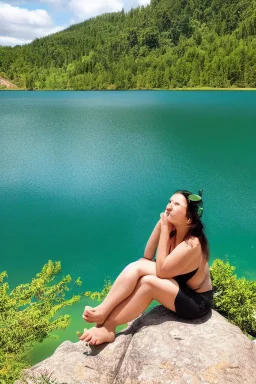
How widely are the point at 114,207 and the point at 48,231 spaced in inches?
112

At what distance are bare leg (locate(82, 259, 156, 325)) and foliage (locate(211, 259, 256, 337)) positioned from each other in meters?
1.82

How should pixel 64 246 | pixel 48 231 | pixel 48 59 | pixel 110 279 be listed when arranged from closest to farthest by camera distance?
pixel 110 279
pixel 64 246
pixel 48 231
pixel 48 59

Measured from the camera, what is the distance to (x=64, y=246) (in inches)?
390

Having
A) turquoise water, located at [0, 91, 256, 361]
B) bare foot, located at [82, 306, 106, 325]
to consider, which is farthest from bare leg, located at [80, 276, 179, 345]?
turquoise water, located at [0, 91, 256, 361]

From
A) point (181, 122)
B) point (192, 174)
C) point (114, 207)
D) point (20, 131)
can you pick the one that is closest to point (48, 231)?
point (114, 207)

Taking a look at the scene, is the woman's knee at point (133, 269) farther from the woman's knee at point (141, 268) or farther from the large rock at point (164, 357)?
the large rock at point (164, 357)

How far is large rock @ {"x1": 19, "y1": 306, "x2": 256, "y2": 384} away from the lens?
124 inches

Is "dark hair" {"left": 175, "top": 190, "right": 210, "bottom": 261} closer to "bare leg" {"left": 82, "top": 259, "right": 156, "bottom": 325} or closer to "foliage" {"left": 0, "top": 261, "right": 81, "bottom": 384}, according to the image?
"bare leg" {"left": 82, "top": 259, "right": 156, "bottom": 325}

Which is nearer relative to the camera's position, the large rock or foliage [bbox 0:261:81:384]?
the large rock

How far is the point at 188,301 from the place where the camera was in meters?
3.50

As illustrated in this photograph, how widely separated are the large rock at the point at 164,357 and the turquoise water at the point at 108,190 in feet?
8.64

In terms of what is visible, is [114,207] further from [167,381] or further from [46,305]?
[167,381]

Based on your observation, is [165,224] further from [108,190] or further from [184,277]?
[108,190]

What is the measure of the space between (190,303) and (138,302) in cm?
49
